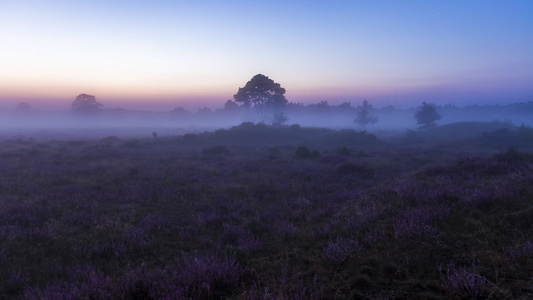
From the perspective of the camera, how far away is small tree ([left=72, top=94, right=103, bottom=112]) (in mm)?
128125

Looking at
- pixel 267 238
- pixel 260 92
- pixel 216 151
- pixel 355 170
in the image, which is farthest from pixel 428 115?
pixel 267 238

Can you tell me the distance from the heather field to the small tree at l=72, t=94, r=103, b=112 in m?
134

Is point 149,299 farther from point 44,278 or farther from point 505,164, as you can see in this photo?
point 505,164

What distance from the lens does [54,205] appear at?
10242 millimetres

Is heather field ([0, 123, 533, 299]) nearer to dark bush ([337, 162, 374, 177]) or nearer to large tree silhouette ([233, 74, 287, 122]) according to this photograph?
dark bush ([337, 162, 374, 177])

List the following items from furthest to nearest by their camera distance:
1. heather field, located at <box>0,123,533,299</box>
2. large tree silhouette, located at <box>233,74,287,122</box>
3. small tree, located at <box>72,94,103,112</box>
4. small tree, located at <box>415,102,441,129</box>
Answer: small tree, located at <box>72,94,103,112</box> → small tree, located at <box>415,102,441,129</box> → large tree silhouette, located at <box>233,74,287,122</box> → heather field, located at <box>0,123,533,299</box>

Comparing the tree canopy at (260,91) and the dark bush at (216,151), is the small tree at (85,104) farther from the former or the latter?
the dark bush at (216,151)

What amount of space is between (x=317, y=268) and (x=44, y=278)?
509 cm

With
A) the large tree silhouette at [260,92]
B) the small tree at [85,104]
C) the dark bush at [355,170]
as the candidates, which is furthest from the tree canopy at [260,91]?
the small tree at [85,104]

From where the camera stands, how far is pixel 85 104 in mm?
131125

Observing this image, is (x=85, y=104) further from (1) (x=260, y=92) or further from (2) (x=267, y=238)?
(2) (x=267, y=238)

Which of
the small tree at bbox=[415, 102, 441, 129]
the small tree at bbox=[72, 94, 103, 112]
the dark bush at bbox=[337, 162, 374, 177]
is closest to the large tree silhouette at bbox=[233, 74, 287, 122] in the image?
the small tree at bbox=[415, 102, 441, 129]

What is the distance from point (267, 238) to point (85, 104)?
151 metres

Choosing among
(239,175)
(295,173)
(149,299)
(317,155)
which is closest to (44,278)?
(149,299)
